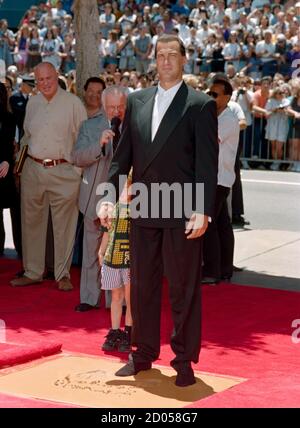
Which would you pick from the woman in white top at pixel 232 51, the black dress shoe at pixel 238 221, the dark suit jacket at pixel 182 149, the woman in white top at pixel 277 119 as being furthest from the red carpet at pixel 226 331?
the woman in white top at pixel 232 51

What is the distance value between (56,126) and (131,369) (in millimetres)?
3266

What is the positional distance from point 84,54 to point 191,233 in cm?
510

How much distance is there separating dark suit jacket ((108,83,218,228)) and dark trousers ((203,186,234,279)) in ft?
10.5

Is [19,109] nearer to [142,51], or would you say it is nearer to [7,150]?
[7,150]

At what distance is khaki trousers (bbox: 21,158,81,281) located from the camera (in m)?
9.13

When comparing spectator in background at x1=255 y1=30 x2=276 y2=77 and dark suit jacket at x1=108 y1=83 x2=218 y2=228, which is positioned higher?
spectator in background at x1=255 y1=30 x2=276 y2=77

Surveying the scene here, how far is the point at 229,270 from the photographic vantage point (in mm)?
9703

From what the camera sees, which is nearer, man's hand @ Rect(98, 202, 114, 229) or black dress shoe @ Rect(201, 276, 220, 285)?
man's hand @ Rect(98, 202, 114, 229)

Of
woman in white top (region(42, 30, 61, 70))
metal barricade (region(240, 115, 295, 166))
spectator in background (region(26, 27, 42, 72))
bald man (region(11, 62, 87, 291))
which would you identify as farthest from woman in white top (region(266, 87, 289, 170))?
bald man (region(11, 62, 87, 291))

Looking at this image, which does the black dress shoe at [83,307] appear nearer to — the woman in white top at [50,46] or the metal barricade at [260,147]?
the metal barricade at [260,147]

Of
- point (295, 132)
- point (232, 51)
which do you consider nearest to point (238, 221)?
point (295, 132)

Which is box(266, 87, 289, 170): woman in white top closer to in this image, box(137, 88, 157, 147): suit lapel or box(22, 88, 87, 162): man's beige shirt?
box(22, 88, 87, 162): man's beige shirt

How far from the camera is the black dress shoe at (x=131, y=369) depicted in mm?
6312
